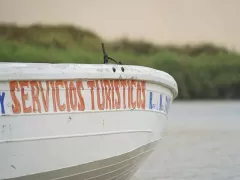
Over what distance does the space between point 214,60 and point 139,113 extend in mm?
7937

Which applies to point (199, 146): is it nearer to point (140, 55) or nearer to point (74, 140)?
point (74, 140)

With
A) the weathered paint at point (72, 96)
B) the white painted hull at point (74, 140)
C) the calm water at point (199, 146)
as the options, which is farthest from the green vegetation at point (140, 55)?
the weathered paint at point (72, 96)

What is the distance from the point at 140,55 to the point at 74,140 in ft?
25.0

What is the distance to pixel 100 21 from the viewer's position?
9.91 meters

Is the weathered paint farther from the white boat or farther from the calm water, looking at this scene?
the calm water

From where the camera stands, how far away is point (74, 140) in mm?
2756

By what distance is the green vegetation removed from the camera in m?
9.23

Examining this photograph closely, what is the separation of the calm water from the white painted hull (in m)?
1.17

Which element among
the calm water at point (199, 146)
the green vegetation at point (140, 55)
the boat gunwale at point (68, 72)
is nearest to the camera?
the boat gunwale at point (68, 72)

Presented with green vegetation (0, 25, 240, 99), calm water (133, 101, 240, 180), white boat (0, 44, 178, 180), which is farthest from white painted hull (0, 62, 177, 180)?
green vegetation (0, 25, 240, 99)

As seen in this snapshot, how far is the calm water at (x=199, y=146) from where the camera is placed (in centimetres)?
444

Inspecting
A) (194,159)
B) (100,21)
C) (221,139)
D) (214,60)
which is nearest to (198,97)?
(214,60)

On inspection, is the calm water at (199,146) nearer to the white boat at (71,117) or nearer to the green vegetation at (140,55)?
the green vegetation at (140,55)

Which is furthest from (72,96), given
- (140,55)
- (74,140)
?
(140,55)
